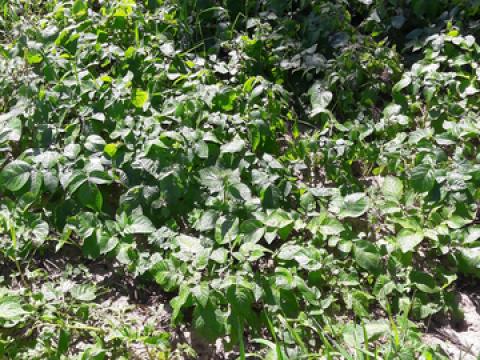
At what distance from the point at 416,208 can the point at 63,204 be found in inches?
58.6

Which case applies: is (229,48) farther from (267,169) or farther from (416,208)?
(416,208)

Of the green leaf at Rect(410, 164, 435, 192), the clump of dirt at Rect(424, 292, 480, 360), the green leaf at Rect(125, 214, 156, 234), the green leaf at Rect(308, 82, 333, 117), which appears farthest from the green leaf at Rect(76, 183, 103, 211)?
the clump of dirt at Rect(424, 292, 480, 360)

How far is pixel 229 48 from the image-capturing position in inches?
132

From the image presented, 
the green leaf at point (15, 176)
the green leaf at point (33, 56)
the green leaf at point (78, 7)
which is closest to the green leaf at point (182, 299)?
the green leaf at point (15, 176)

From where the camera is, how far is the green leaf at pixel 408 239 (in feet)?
7.82

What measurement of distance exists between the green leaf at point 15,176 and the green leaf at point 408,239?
153cm

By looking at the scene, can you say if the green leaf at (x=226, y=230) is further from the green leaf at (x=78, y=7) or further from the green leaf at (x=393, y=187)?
the green leaf at (x=78, y=7)

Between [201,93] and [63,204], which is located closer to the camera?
[63,204]

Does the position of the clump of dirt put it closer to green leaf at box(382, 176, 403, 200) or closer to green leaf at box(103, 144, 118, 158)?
green leaf at box(382, 176, 403, 200)

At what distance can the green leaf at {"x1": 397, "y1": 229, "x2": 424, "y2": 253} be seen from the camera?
2385 millimetres

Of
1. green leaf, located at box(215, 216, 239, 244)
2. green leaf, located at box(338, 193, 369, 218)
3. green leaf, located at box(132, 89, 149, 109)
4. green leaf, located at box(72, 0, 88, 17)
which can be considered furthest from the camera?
green leaf, located at box(72, 0, 88, 17)

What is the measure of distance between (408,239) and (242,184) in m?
0.69

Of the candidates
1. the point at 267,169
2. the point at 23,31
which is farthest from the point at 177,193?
the point at 23,31

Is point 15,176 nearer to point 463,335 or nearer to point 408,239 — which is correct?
point 408,239
